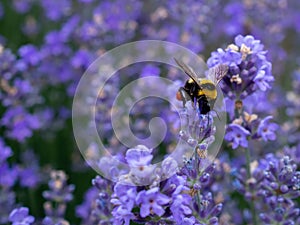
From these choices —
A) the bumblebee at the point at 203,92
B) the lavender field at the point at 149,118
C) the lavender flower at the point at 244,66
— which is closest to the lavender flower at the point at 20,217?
the lavender field at the point at 149,118

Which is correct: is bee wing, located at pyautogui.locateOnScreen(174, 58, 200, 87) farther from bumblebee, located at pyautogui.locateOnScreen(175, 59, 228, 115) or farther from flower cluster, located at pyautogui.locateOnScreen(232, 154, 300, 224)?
flower cluster, located at pyautogui.locateOnScreen(232, 154, 300, 224)

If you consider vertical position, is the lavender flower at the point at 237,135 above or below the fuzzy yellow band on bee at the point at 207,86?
above

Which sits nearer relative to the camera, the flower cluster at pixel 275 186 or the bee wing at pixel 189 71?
the bee wing at pixel 189 71

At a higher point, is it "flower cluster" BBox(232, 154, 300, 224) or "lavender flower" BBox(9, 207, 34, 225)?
"flower cluster" BBox(232, 154, 300, 224)

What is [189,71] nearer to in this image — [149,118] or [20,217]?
[20,217]

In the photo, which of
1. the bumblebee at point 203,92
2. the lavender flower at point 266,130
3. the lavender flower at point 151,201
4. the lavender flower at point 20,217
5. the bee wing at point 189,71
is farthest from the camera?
the lavender flower at point 266,130

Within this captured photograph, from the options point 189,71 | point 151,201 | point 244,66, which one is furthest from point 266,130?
point 151,201

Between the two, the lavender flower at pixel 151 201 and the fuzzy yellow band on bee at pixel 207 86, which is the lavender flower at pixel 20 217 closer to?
the lavender flower at pixel 151 201

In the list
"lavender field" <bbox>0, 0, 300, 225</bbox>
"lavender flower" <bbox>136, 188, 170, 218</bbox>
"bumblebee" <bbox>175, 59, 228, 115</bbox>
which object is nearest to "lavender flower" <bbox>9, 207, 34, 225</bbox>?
"lavender field" <bbox>0, 0, 300, 225</bbox>
